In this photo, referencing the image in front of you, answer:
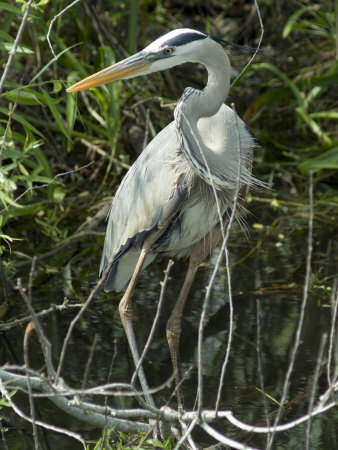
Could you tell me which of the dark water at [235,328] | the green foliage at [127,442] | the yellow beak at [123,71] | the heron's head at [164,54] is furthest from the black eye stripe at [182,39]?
the green foliage at [127,442]

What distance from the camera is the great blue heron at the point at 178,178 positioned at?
302 centimetres

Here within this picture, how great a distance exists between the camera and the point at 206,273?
4395mm

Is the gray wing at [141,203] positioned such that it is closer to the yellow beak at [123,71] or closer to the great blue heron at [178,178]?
the great blue heron at [178,178]

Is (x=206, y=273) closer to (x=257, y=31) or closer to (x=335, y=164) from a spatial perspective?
(x=335, y=164)

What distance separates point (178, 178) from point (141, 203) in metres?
0.22

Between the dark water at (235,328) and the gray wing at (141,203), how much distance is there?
35cm

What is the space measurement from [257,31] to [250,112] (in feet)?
4.69

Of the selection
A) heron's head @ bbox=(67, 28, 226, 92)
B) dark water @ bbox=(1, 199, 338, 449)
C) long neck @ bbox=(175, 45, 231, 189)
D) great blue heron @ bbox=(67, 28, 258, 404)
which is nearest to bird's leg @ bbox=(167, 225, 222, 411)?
great blue heron @ bbox=(67, 28, 258, 404)

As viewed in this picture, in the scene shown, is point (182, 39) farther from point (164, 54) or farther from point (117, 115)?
point (117, 115)

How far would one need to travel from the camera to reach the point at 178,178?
326 centimetres

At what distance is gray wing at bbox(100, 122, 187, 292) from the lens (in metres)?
3.29

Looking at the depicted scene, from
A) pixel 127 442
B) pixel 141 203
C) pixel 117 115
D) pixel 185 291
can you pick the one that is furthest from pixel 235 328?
pixel 117 115

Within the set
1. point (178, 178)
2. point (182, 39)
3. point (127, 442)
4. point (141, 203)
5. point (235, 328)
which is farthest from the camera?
point (235, 328)

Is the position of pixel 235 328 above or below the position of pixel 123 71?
below
